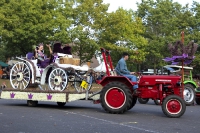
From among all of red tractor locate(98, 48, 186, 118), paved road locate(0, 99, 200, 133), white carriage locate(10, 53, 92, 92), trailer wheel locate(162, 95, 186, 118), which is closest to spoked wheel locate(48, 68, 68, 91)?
white carriage locate(10, 53, 92, 92)

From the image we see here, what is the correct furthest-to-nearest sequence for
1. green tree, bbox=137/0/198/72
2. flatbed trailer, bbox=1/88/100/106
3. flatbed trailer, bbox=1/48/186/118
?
1. green tree, bbox=137/0/198/72
2. flatbed trailer, bbox=1/88/100/106
3. flatbed trailer, bbox=1/48/186/118

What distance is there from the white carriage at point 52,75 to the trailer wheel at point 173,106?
119 inches

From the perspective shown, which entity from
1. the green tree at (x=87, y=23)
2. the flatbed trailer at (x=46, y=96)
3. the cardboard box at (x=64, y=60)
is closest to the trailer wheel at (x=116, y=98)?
the flatbed trailer at (x=46, y=96)

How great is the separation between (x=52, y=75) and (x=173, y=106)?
455cm

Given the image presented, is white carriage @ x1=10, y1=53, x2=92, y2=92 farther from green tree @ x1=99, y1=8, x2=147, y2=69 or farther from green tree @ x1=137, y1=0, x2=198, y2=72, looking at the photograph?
green tree @ x1=137, y1=0, x2=198, y2=72

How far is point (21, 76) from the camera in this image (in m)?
13.3

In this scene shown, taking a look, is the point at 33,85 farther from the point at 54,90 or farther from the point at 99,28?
the point at 99,28

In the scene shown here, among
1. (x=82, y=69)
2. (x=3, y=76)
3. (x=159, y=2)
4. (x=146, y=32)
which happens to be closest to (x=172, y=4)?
(x=159, y=2)

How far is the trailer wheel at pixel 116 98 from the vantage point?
11.2 metres

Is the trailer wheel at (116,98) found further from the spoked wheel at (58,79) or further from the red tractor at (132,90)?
the spoked wheel at (58,79)

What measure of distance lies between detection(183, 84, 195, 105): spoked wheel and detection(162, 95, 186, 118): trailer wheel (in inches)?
232

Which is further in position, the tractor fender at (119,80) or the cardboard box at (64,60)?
the cardboard box at (64,60)

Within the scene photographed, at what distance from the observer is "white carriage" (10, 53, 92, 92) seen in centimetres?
1275

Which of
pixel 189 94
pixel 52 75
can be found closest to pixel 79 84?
pixel 52 75
